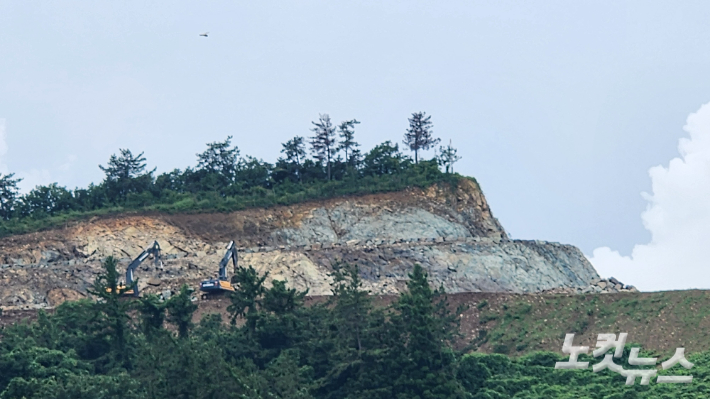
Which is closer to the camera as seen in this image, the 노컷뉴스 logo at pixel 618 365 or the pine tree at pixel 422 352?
the pine tree at pixel 422 352

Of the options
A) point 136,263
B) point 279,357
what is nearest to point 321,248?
point 136,263

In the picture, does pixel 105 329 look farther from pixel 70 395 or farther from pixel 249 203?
pixel 249 203

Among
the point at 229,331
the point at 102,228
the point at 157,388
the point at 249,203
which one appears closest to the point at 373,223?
the point at 249,203

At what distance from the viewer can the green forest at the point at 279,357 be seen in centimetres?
5138

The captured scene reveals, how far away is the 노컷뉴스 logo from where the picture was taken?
56031 millimetres

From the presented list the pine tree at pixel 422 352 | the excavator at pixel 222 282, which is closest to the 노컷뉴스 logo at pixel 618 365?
the pine tree at pixel 422 352

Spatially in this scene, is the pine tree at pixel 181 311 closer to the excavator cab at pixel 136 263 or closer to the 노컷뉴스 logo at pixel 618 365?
the excavator cab at pixel 136 263

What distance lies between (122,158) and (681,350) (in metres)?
38.5

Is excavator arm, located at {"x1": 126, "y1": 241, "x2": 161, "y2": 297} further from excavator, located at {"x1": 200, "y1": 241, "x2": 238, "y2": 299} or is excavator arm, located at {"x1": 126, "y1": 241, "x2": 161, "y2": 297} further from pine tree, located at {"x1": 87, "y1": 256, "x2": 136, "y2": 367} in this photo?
pine tree, located at {"x1": 87, "y1": 256, "x2": 136, "y2": 367}

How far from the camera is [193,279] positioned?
73125 millimetres

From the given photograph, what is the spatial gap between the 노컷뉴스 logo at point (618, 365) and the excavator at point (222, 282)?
1513cm

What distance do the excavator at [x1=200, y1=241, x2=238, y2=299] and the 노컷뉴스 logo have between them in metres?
15.1

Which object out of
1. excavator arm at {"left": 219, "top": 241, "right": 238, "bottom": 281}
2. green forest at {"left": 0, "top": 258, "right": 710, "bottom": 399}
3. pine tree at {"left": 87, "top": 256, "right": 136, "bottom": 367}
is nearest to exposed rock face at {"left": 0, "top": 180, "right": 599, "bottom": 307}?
excavator arm at {"left": 219, "top": 241, "right": 238, "bottom": 281}

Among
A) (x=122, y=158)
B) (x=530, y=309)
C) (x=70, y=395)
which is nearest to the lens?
(x=70, y=395)
